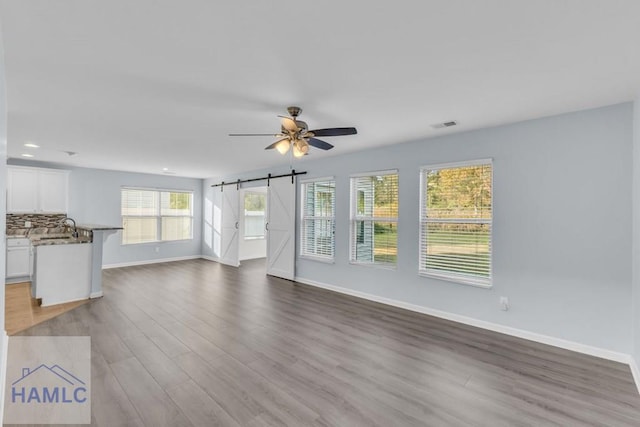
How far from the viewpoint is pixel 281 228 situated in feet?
21.4

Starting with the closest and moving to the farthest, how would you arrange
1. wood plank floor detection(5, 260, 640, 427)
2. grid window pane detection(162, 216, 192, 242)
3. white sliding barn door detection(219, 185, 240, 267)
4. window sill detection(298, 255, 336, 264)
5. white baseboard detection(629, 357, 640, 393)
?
1. wood plank floor detection(5, 260, 640, 427)
2. white baseboard detection(629, 357, 640, 393)
3. window sill detection(298, 255, 336, 264)
4. white sliding barn door detection(219, 185, 240, 267)
5. grid window pane detection(162, 216, 192, 242)

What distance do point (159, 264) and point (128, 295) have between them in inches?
120

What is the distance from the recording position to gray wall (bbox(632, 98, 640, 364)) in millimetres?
2615

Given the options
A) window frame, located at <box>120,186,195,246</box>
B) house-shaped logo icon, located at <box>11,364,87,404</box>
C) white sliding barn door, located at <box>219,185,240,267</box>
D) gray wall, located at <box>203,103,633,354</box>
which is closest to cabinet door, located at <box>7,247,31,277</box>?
window frame, located at <box>120,186,195,246</box>

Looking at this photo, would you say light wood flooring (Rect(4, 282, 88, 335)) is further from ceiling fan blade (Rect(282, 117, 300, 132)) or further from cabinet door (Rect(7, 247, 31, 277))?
ceiling fan blade (Rect(282, 117, 300, 132))

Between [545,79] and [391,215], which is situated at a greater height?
[545,79]

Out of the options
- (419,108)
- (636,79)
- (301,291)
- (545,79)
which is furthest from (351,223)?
(636,79)

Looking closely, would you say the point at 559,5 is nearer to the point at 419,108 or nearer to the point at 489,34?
the point at 489,34

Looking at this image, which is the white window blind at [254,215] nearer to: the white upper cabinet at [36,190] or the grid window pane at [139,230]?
the grid window pane at [139,230]

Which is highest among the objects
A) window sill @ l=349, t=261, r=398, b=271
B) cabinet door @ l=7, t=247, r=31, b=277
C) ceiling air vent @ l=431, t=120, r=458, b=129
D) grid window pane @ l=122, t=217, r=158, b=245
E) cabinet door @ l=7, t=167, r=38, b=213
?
ceiling air vent @ l=431, t=120, r=458, b=129

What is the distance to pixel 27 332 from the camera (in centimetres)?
337

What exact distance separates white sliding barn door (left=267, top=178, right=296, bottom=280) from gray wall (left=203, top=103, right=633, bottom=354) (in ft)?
9.82

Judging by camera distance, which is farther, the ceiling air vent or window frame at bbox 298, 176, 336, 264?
window frame at bbox 298, 176, 336, 264

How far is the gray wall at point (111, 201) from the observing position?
265 inches
